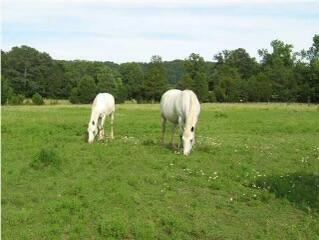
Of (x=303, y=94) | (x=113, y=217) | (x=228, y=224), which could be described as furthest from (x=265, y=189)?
(x=303, y=94)

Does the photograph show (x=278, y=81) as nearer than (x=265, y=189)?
No

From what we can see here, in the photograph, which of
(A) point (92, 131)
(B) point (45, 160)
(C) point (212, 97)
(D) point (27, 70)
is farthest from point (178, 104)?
(D) point (27, 70)

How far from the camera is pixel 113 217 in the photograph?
32.6 ft

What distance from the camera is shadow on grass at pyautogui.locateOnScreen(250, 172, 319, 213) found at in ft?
37.5

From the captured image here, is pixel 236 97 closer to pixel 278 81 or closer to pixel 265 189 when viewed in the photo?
pixel 278 81

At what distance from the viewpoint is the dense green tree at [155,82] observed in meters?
91.7

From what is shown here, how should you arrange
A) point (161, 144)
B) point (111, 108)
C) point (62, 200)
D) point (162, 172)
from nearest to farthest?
point (62, 200) < point (162, 172) < point (161, 144) < point (111, 108)

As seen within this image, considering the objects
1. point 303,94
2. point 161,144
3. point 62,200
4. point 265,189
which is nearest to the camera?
point 62,200

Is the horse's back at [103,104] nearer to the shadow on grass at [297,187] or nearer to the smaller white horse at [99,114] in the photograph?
the smaller white horse at [99,114]

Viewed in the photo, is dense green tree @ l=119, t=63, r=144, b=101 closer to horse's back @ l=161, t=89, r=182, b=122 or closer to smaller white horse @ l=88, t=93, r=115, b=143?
smaller white horse @ l=88, t=93, r=115, b=143

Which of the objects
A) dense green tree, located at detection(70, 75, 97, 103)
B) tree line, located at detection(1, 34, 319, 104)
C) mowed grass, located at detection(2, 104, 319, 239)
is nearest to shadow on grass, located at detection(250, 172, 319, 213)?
mowed grass, located at detection(2, 104, 319, 239)

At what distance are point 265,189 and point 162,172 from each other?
3.15 metres

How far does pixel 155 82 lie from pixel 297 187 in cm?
7962

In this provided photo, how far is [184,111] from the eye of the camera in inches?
720
